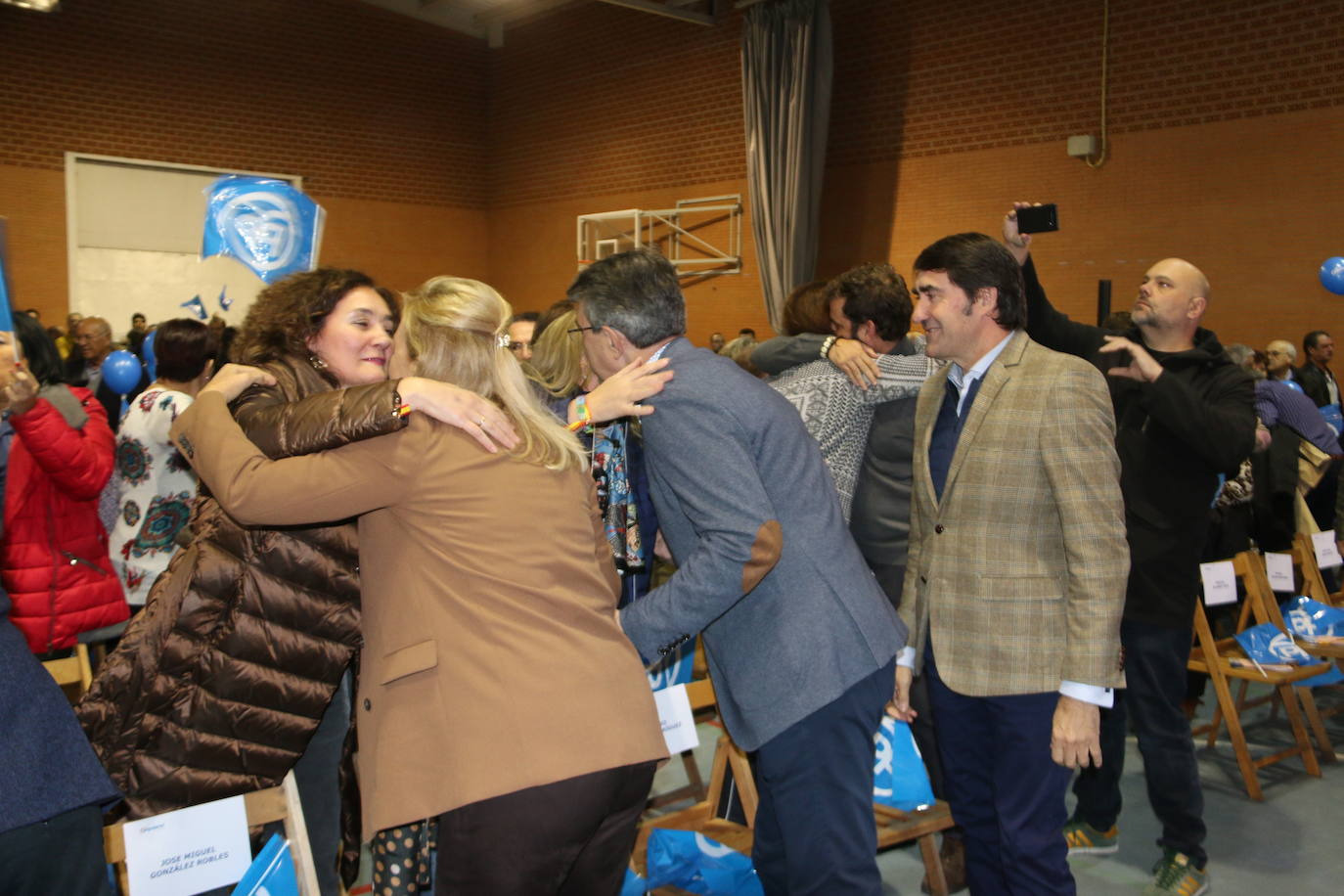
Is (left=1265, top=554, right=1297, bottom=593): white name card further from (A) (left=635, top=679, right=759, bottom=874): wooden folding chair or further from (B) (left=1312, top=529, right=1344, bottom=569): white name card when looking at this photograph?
(A) (left=635, top=679, right=759, bottom=874): wooden folding chair

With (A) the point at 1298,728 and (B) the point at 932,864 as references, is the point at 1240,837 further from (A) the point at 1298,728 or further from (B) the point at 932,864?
(B) the point at 932,864

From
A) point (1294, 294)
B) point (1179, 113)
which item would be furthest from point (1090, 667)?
point (1179, 113)

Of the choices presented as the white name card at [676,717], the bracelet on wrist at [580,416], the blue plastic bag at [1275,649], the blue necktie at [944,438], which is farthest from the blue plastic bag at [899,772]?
the blue plastic bag at [1275,649]

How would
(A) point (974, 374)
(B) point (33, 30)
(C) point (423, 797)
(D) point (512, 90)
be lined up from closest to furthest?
1. (C) point (423, 797)
2. (A) point (974, 374)
3. (B) point (33, 30)
4. (D) point (512, 90)

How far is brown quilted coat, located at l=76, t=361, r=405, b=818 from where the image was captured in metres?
1.89

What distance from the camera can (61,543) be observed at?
3266 millimetres

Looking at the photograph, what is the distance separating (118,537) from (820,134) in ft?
27.4

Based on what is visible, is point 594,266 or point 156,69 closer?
point 594,266

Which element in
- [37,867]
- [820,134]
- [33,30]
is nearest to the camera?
[37,867]

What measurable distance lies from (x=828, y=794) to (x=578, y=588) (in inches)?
27.4

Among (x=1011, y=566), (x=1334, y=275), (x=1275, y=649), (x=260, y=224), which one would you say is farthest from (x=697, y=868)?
(x=1334, y=275)

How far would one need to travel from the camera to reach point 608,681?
5.33ft

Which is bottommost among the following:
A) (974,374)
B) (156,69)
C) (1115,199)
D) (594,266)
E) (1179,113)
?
(974,374)

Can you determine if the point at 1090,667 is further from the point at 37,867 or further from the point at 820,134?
the point at 820,134
